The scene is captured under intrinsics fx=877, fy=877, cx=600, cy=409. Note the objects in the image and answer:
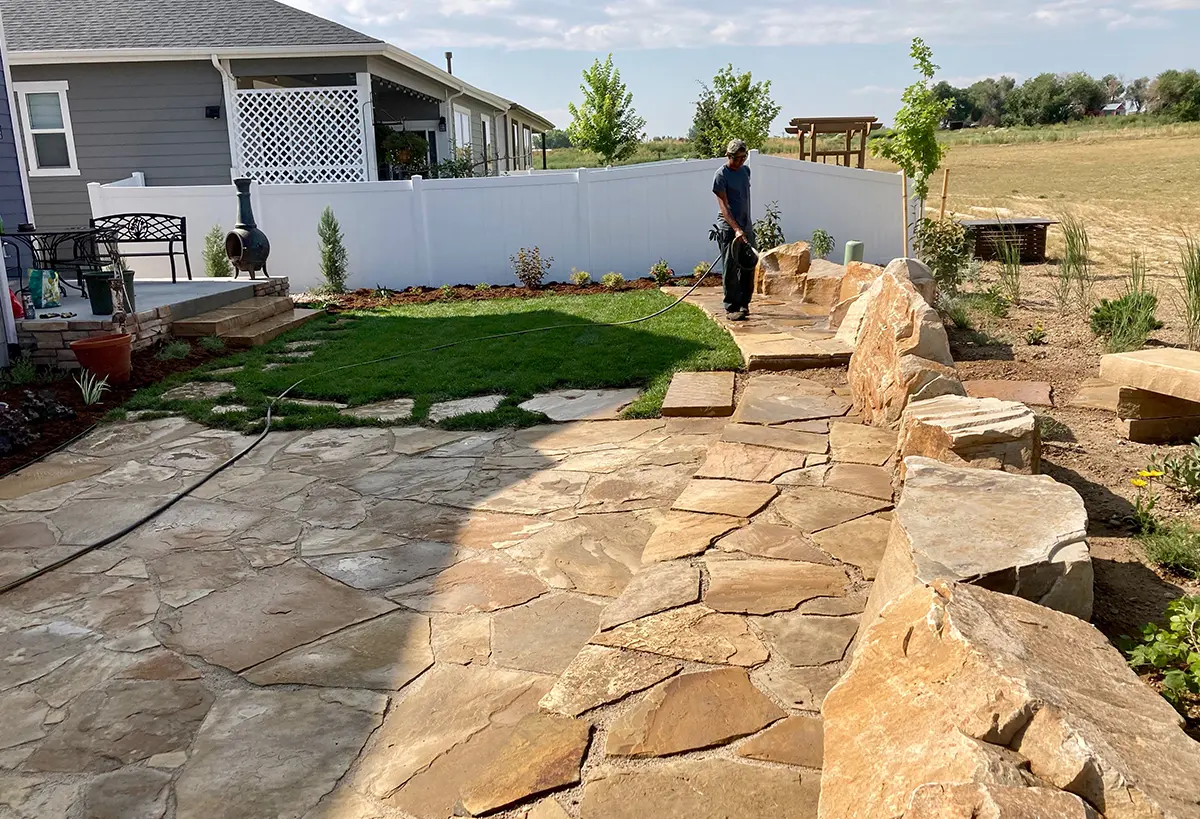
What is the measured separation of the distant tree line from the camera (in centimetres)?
6184

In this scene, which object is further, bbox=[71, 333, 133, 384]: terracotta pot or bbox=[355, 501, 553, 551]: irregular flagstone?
bbox=[71, 333, 133, 384]: terracotta pot

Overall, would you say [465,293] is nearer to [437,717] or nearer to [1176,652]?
[437,717]

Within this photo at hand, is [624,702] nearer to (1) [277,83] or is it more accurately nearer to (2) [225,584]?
(2) [225,584]

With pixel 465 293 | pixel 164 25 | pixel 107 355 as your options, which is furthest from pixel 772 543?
pixel 164 25

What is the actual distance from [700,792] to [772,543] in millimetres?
1432

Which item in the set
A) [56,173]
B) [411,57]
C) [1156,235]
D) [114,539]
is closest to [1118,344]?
[114,539]

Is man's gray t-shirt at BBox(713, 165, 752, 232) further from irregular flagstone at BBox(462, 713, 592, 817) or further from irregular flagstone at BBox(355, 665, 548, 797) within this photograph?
irregular flagstone at BBox(462, 713, 592, 817)

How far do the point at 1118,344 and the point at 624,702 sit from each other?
16.4 ft

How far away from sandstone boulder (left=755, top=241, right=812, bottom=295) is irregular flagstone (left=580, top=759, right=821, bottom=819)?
7.75 meters

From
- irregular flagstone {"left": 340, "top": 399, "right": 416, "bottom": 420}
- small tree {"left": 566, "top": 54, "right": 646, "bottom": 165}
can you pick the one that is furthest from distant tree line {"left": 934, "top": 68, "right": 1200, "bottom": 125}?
irregular flagstone {"left": 340, "top": 399, "right": 416, "bottom": 420}

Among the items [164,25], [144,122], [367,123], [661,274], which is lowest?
[661,274]

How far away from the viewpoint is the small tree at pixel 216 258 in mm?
11477

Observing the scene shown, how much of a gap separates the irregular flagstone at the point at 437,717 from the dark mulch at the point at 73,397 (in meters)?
3.64

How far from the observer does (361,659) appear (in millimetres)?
2873
